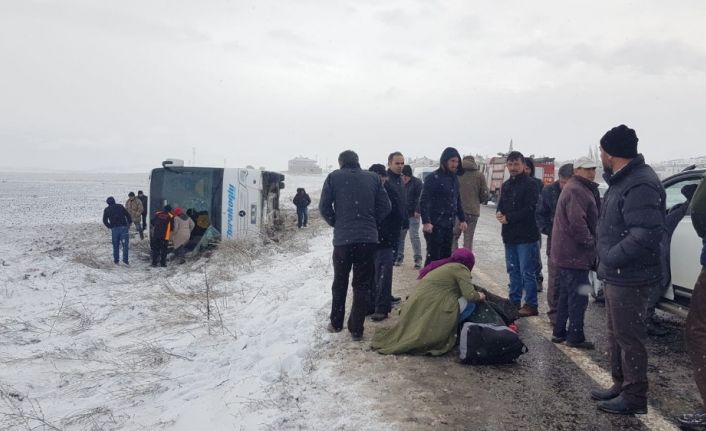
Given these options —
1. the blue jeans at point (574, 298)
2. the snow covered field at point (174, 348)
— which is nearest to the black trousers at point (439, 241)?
the snow covered field at point (174, 348)

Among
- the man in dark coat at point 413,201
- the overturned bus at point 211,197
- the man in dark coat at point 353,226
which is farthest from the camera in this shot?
the overturned bus at point 211,197

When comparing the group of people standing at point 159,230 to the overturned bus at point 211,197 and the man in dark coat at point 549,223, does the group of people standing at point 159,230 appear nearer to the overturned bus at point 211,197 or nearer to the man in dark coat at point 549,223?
the overturned bus at point 211,197

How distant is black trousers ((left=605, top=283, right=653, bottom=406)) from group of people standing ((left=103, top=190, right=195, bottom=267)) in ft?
39.7

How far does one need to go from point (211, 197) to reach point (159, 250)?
84.0 inches

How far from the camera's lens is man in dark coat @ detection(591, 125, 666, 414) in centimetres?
330

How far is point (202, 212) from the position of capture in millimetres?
14633

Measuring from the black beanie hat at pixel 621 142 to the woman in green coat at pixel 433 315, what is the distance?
174 cm

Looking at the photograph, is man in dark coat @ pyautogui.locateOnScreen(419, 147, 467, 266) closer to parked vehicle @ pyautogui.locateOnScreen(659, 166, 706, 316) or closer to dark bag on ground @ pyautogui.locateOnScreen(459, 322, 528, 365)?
dark bag on ground @ pyautogui.locateOnScreen(459, 322, 528, 365)

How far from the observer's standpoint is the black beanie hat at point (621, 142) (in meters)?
3.52

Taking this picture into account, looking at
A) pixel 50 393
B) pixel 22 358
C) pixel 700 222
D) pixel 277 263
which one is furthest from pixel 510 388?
pixel 277 263

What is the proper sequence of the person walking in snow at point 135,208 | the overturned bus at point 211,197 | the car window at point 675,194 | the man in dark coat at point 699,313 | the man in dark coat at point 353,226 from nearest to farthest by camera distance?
1. the man in dark coat at point 699,313
2. the man in dark coat at point 353,226
3. the car window at point 675,194
4. the overturned bus at point 211,197
5. the person walking in snow at point 135,208

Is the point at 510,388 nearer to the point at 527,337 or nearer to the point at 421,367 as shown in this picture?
the point at 421,367

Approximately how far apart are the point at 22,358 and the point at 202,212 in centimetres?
839

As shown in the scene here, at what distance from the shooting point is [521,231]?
19.6ft
